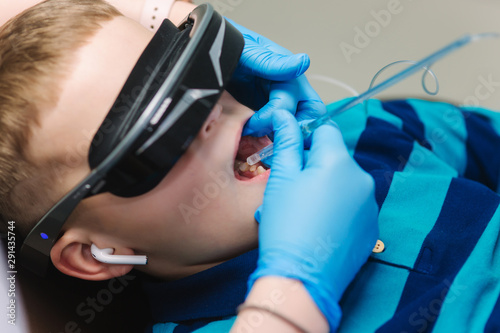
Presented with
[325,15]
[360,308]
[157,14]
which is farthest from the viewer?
[325,15]

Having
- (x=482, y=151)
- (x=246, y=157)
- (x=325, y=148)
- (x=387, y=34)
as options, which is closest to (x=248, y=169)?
(x=246, y=157)

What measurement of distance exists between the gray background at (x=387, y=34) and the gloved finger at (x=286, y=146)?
621 mm

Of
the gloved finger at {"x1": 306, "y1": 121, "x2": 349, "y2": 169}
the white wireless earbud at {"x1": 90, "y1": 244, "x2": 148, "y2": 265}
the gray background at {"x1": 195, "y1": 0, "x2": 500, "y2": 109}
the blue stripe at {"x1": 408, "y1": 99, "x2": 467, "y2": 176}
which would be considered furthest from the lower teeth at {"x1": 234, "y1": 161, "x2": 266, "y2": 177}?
the gray background at {"x1": 195, "y1": 0, "x2": 500, "y2": 109}

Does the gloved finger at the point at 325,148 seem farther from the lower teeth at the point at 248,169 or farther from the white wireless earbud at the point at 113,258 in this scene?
the white wireless earbud at the point at 113,258

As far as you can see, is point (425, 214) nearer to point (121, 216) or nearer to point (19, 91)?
point (121, 216)

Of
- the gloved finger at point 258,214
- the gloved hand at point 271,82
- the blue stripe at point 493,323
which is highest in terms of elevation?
the gloved hand at point 271,82

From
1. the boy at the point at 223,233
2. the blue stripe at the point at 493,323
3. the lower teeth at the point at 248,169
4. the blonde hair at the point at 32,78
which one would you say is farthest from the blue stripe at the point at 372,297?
the blonde hair at the point at 32,78

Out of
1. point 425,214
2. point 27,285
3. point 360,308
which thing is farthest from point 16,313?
point 425,214

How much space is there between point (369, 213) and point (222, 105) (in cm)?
27

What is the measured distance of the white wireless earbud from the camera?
2.29ft

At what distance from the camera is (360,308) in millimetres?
706

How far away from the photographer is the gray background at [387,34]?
4.18 feet

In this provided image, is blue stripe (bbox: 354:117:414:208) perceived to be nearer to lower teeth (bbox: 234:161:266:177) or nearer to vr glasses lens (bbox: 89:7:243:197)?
lower teeth (bbox: 234:161:266:177)

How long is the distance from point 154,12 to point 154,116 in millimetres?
448
